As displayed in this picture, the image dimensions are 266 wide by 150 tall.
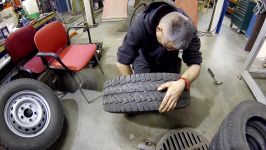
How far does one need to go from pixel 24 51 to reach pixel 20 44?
101 mm

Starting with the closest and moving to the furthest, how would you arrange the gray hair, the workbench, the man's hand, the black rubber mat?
1. the gray hair
2. the man's hand
3. the black rubber mat
4. the workbench

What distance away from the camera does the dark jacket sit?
136 cm

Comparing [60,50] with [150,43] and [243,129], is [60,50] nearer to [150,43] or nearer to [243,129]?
[150,43]

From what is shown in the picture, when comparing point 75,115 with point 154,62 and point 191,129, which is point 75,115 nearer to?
point 154,62

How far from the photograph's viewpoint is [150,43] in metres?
1.55

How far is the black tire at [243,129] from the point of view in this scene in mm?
1005

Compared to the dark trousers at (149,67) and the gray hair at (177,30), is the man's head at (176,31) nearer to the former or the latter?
the gray hair at (177,30)

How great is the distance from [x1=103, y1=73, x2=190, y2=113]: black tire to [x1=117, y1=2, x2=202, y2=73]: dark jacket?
29 centimetres

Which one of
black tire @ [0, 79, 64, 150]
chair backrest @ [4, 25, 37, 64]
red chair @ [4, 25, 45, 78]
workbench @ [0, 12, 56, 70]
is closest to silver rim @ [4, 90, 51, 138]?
black tire @ [0, 79, 64, 150]

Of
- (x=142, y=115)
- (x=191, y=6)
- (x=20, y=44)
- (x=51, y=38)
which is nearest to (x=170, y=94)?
(x=142, y=115)

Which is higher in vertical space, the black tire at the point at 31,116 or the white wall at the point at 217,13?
the white wall at the point at 217,13

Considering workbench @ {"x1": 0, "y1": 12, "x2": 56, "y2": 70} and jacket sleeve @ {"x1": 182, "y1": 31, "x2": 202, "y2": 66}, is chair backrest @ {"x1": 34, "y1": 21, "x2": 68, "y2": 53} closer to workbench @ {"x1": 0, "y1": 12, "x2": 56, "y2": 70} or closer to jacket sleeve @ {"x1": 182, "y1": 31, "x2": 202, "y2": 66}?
workbench @ {"x1": 0, "y1": 12, "x2": 56, "y2": 70}

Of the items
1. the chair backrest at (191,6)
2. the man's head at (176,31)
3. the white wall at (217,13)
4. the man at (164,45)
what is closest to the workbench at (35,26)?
the man at (164,45)

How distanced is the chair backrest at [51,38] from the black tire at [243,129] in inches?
73.4
